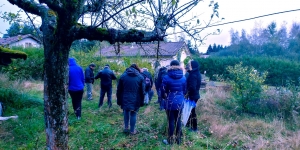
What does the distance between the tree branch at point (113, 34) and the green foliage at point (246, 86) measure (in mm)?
6375

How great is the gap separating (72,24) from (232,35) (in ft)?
196

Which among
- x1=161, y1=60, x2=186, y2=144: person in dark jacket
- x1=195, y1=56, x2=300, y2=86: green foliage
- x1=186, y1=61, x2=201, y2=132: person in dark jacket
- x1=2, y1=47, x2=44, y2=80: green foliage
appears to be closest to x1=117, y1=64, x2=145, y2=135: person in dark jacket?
x1=161, y1=60, x2=186, y2=144: person in dark jacket

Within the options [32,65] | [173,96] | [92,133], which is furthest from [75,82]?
[32,65]

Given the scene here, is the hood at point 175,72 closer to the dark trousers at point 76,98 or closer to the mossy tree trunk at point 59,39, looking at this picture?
the mossy tree trunk at point 59,39

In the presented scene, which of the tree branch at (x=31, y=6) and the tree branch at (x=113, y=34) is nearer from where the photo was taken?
the tree branch at (x=113, y=34)

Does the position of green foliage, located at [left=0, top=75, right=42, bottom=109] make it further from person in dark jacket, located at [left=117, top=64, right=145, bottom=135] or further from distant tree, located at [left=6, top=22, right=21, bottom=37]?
person in dark jacket, located at [left=117, top=64, right=145, bottom=135]

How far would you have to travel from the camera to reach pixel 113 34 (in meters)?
2.78

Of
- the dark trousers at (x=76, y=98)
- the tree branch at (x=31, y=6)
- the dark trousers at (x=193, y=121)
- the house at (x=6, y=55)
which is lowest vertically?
the dark trousers at (x=193, y=121)

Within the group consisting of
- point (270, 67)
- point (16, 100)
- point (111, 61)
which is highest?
point (111, 61)

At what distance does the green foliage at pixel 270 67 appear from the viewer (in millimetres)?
23797

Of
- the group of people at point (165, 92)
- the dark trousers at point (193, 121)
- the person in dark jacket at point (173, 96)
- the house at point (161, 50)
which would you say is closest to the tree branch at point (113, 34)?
the house at point (161, 50)

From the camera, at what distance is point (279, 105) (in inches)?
320

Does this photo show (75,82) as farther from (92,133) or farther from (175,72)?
(175,72)

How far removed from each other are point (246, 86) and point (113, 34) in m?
6.57
